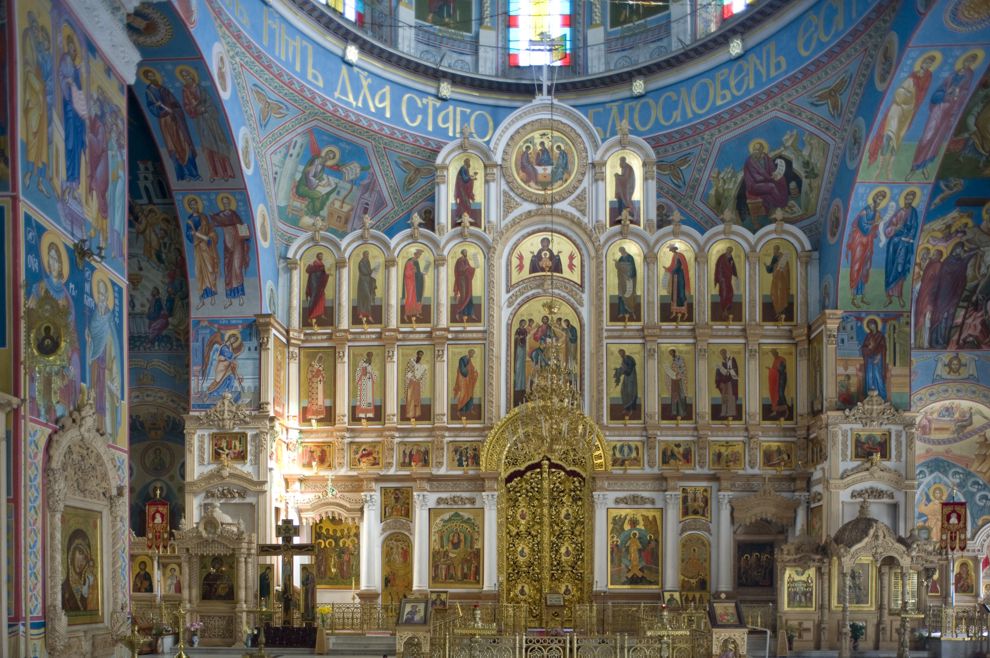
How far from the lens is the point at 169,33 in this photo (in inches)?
833

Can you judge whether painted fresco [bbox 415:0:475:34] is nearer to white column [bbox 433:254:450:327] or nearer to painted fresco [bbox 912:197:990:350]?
white column [bbox 433:254:450:327]

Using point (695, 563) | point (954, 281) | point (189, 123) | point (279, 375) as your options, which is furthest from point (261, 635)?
point (954, 281)

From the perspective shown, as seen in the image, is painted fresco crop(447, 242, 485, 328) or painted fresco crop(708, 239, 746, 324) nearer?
painted fresco crop(708, 239, 746, 324)

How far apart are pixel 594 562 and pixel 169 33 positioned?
1355 centimetres

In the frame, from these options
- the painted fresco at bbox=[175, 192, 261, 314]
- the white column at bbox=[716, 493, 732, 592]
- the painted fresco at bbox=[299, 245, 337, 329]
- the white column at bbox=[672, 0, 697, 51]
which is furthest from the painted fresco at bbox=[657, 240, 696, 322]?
the painted fresco at bbox=[175, 192, 261, 314]

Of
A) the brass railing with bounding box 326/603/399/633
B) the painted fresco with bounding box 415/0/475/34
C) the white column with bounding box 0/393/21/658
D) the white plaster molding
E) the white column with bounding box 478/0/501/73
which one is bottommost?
the brass railing with bounding box 326/603/399/633

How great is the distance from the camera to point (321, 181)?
2819cm

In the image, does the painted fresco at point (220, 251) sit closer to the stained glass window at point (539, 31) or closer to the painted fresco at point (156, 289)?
the painted fresco at point (156, 289)

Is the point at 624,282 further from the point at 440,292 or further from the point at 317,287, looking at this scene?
the point at 317,287

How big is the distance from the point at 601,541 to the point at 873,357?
267 inches

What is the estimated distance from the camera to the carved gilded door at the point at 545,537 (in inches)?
1064

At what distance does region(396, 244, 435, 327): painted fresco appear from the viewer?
28031 mm

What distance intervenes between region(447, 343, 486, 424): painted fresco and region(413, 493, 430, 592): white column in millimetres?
1874

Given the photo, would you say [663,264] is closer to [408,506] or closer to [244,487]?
[408,506]
